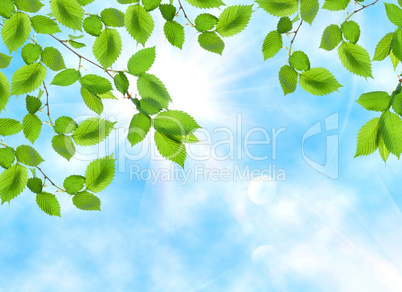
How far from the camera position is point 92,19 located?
8.11 feet

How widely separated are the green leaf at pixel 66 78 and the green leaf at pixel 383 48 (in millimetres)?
1886

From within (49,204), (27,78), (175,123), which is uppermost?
(175,123)

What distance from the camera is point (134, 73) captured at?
2248mm

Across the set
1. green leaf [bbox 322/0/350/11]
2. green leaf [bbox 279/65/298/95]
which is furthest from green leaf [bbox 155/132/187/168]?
green leaf [bbox 322/0/350/11]

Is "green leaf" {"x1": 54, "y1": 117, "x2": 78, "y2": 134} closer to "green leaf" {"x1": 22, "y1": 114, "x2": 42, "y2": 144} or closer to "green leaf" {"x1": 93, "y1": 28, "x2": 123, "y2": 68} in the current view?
"green leaf" {"x1": 22, "y1": 114, "x2": 42, "y2": 144}

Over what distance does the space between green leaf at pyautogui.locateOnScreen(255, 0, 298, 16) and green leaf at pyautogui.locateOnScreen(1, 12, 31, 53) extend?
Result: 4.79 feet

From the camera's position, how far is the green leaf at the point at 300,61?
261 cm

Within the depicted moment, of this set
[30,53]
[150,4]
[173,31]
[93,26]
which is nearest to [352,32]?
[173,31]

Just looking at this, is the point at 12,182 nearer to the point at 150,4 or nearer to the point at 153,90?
the point at 153,90

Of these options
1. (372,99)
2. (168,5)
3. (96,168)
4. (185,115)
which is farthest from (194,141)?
(372,99)

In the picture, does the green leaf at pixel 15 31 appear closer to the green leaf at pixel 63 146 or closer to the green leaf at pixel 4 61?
the green leaf at pixel 4 61

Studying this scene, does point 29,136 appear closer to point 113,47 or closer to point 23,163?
Result: point 23,163

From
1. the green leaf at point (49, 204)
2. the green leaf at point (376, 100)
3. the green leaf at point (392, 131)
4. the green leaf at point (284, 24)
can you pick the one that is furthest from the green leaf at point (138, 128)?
the green leaf at point (392, 131)

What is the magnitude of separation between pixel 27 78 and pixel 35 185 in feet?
2.28
